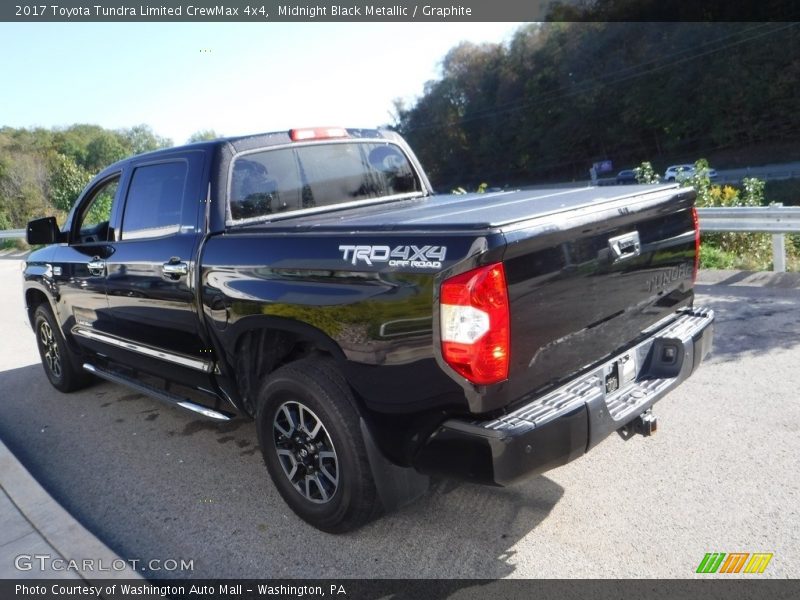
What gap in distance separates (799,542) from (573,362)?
1.25m

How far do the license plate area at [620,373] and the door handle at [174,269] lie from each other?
7.72 ft

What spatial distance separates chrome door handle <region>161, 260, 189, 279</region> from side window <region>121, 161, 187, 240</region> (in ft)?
0.70

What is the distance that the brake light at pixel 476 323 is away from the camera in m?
2.53

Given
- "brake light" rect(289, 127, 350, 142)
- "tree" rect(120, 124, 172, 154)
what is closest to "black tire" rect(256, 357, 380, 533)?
"brake light" rect(289, 127, 350, 142)

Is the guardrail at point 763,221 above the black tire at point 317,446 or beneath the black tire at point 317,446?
above

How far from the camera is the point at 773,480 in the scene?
3412mm

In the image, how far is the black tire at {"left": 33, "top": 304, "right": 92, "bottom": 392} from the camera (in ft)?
19.0

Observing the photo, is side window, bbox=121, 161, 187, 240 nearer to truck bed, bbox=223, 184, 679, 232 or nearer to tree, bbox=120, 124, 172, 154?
truck bed, bbox=223, 184, 679, 232

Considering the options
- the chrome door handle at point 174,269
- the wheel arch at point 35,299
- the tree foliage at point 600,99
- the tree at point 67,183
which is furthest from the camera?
the tree foliage at point 600,99

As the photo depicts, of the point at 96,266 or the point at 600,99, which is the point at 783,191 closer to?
the point at 600,99

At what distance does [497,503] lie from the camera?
137 inches

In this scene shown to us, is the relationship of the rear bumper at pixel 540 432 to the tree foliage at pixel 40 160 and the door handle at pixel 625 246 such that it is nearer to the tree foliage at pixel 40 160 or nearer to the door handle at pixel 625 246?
the door handle at pixel 625 246

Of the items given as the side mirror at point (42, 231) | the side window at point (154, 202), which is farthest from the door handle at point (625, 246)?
the side mirror at point (42, 231)

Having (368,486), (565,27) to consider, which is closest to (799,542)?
(368,486)
